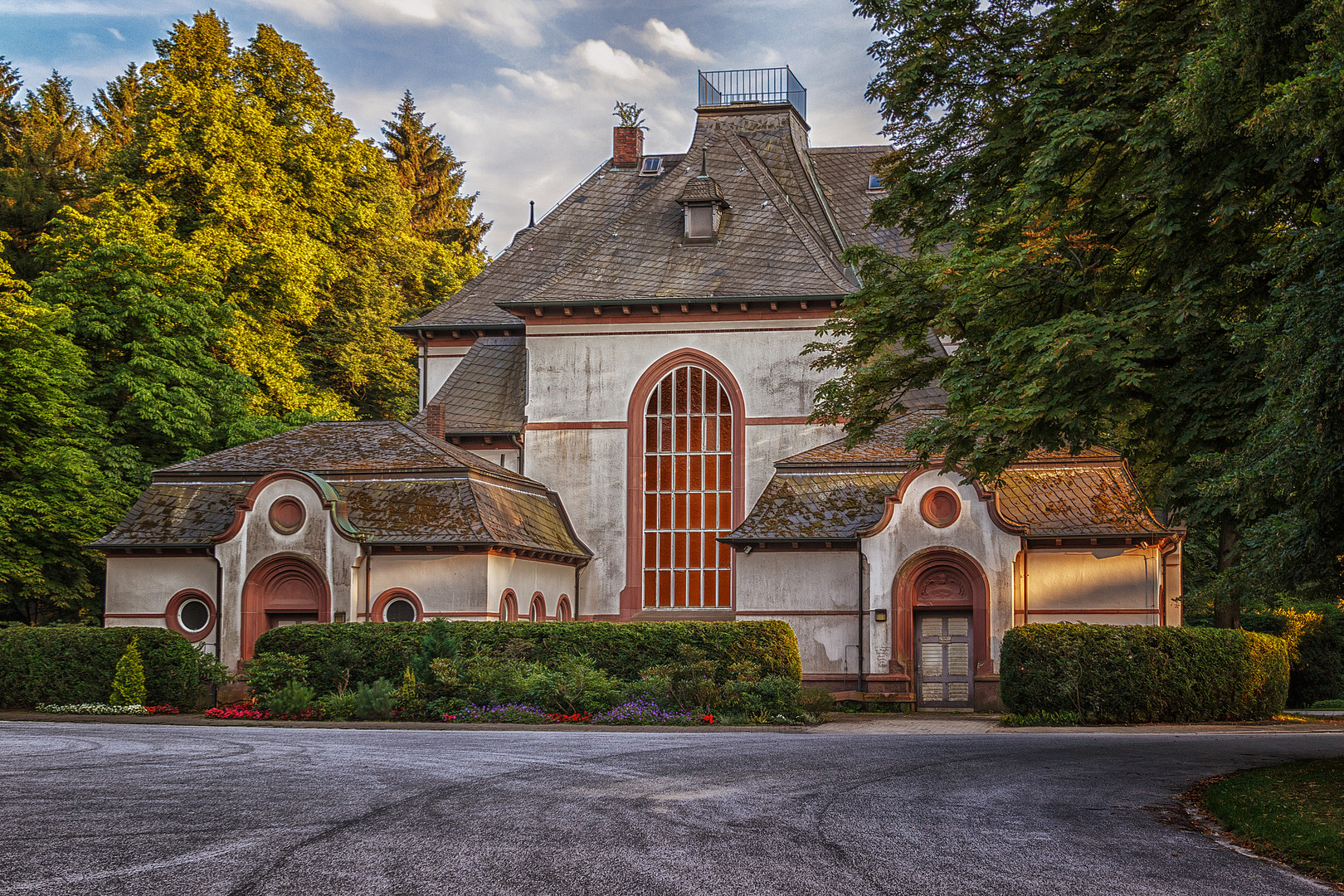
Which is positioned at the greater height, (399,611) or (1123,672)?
(399,611)

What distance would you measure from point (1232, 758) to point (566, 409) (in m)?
20.6

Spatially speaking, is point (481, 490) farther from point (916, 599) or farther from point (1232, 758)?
point (1232, 758)

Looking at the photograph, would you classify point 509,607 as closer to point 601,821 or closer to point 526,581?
point 526,581

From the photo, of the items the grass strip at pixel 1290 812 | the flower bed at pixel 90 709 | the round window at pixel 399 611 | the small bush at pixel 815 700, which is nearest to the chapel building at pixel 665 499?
the round window at pixel 399 611

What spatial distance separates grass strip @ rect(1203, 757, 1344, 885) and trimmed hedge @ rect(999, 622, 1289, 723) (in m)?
7.49

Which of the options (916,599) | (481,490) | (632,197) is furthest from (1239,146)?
(632,197)

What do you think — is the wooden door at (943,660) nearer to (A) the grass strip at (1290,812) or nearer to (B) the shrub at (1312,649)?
(B) the shrub at (1312,649)

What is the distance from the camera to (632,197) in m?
37.9

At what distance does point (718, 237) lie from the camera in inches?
1300

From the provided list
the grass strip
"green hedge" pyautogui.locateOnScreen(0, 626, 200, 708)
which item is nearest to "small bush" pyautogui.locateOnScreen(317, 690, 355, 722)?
"green hedge" pyautogui.locateOnScreen(0, 626, 200, 708)

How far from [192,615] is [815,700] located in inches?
568

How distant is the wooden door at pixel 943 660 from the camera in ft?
87.4

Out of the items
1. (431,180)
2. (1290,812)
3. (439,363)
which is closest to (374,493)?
(439,363)

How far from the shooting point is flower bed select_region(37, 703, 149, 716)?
2206cm
